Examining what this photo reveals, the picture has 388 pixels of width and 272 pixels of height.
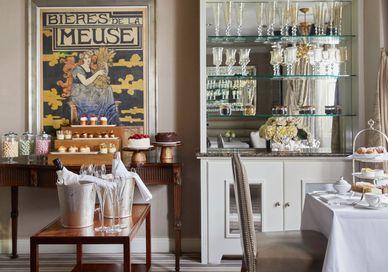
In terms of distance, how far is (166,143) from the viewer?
354 centimetres

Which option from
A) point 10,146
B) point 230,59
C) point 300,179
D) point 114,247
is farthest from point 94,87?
point 300,179

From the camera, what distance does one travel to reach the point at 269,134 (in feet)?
12.1

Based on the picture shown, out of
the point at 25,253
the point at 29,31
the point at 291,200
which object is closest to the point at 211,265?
the point at 291,200

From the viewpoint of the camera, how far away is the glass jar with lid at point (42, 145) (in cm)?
367

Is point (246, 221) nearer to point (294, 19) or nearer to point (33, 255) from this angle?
point (33, 255)

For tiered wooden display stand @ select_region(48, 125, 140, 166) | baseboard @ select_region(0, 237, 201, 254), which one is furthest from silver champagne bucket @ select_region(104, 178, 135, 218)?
baseboard @ select_region(0, 237, 201, 254)

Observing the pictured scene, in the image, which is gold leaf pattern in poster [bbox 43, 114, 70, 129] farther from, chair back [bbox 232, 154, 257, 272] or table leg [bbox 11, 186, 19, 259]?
chair back [bbox 232, 154, 257, 272]

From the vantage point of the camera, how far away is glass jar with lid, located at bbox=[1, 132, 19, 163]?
3.57 meters

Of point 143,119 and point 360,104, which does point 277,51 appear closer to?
point 360,104

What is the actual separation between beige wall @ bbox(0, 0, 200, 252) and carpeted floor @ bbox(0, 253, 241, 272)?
0.29 meters

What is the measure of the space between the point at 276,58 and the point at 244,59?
0.91 feet

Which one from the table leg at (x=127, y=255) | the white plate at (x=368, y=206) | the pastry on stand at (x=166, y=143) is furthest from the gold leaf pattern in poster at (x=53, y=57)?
the white plate at (x=368, y=206)

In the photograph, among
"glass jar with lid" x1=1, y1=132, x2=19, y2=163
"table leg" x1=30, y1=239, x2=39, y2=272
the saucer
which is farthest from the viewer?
"glass jar with lid" x1=1, y1=132, x2=19, y2=163

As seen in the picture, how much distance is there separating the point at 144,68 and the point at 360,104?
1906 millimetres
